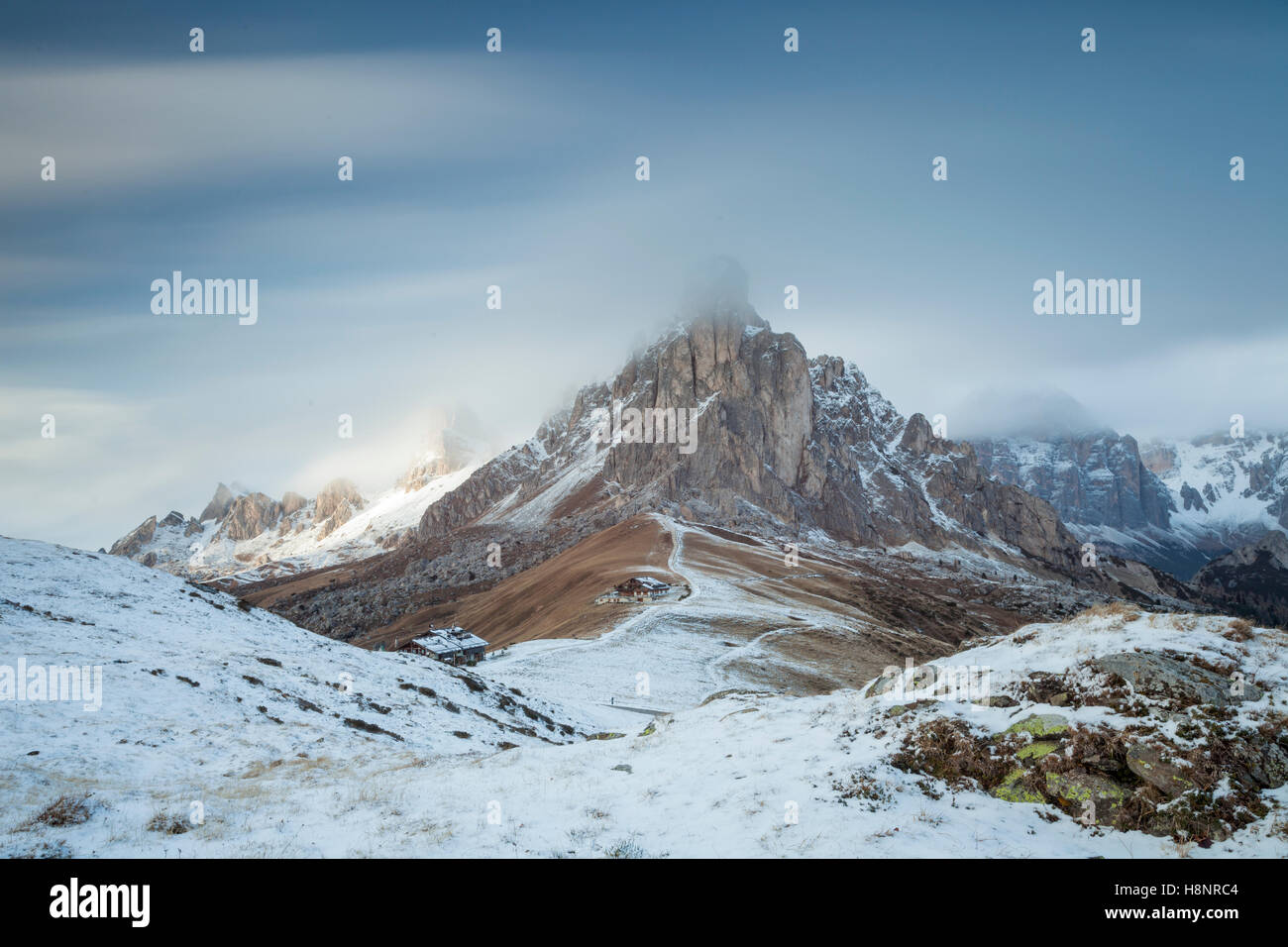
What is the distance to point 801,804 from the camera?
11883mm

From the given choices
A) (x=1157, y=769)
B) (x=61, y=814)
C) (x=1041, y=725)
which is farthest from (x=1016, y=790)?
(x=61, y=814)

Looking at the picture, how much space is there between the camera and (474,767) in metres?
16.5

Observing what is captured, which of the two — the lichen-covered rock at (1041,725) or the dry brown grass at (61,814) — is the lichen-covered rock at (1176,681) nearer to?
the lichen-covered rock at (1041,725)

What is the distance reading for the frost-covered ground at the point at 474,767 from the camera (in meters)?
10.7

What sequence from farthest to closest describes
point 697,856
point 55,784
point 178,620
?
point 178,620, point 55,784, point 697,856

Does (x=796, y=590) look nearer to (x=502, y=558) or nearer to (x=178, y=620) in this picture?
(x=178, y=620)

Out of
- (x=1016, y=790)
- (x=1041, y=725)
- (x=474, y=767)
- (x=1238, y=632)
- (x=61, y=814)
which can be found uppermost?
(x=1238, y=632)

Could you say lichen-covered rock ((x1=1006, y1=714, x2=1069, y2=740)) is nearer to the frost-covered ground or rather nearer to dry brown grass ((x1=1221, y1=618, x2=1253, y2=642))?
the frost-covered ground

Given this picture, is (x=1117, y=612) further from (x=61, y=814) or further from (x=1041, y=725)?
(x=61, y=814)

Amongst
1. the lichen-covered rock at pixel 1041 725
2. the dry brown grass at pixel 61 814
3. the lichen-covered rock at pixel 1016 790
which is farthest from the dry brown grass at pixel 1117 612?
the dry brown grass at pixel 61 814

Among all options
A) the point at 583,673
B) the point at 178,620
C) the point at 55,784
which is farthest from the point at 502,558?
the point at 55,784

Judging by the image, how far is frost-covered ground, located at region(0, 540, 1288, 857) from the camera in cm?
1068

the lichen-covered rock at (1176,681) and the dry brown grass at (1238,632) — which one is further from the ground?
the dry brown grass at (1238,632)
